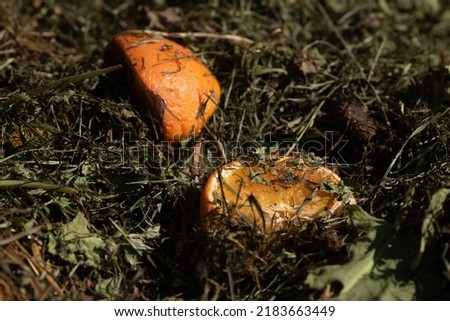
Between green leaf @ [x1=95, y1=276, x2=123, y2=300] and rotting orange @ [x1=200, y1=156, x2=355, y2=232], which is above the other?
rotting orange @ [x1=200, y1=156, x2=355, y2=232]

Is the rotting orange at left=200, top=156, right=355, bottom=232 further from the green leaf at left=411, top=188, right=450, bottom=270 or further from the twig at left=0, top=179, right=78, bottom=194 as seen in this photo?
the twig at left=0, top=179, right=78, bottom=194

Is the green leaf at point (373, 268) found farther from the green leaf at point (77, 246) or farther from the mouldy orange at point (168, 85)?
the mouldy orange at point (168, 85)

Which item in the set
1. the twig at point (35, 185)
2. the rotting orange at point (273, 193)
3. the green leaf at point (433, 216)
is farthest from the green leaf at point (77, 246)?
the green leaf at point (433, 216)

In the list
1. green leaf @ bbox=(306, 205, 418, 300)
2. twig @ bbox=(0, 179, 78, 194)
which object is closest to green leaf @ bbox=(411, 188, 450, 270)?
green leaf @ bbox=(306, 205, 418, 300)

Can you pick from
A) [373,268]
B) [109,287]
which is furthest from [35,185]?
[373,268]

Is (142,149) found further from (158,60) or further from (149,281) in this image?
(149,281)

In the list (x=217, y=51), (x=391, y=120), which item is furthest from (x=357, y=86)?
(x=217, y=51)

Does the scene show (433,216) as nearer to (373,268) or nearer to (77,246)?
(373,268)
